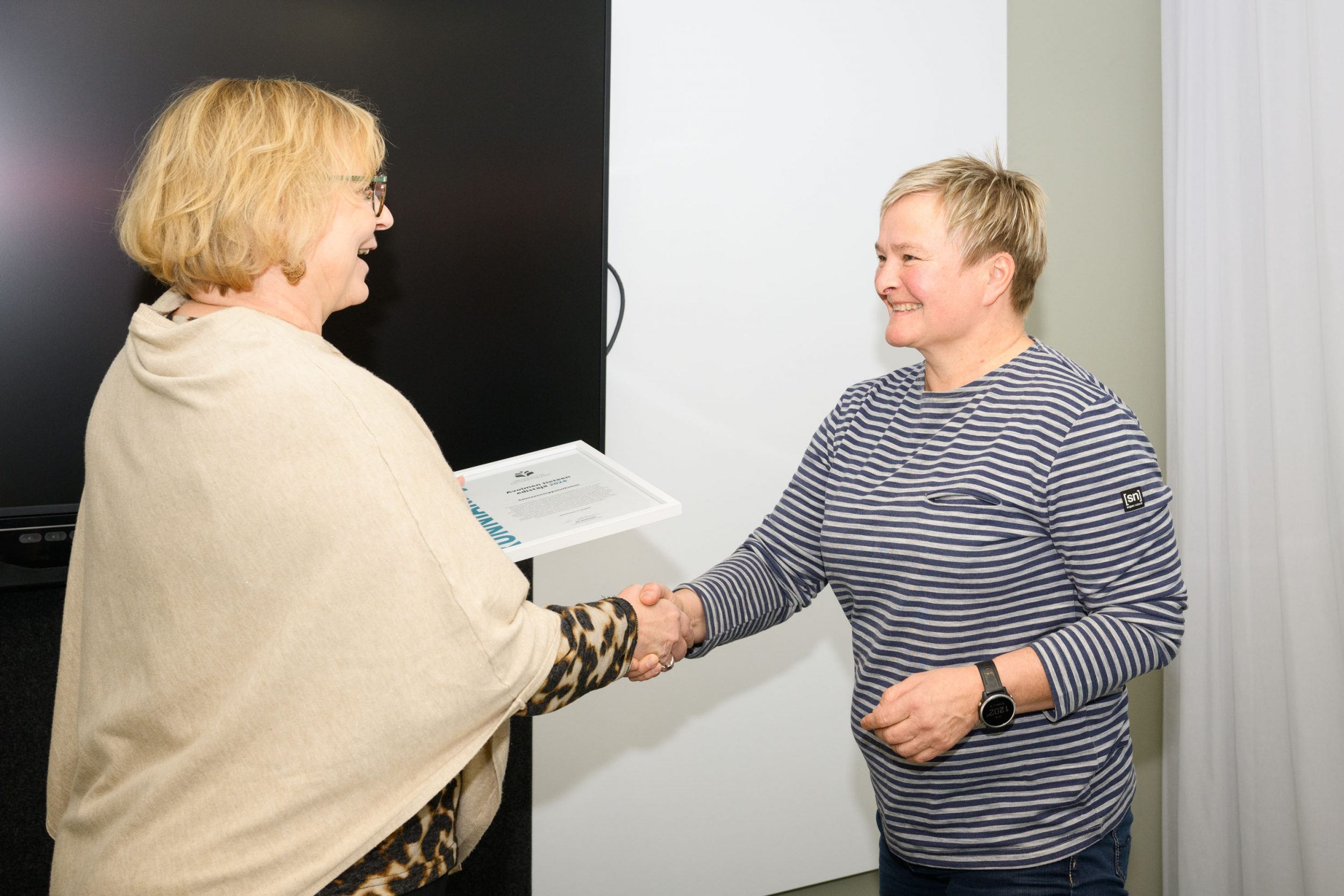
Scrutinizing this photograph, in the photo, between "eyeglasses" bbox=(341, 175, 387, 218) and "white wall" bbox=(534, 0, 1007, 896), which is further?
"white wall" bbox=(534, 0, 1007, 896)

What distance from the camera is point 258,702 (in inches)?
36.2

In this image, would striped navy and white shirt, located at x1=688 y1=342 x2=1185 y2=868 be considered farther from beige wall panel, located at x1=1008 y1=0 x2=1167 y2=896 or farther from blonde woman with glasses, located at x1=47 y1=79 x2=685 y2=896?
beige wall panel, located at x1=1008 y1=0 x2=1167 y2=896

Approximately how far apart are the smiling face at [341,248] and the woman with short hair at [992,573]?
647 millimetres

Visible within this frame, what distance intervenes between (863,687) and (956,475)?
36 cm

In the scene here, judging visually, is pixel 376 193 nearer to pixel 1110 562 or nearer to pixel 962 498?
pixel 962 498

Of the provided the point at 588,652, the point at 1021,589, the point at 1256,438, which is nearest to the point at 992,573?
the point at 1021,589

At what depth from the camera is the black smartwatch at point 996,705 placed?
1213 millimetres

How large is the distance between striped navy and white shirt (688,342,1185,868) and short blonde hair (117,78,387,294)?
86 centimetres

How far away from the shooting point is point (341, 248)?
1.15 meters

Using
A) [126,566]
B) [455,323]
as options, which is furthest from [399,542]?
[455,323]

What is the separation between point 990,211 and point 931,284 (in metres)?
0.15

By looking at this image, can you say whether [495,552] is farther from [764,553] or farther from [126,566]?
[764,553]

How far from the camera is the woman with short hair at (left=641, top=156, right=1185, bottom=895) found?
4.06ft

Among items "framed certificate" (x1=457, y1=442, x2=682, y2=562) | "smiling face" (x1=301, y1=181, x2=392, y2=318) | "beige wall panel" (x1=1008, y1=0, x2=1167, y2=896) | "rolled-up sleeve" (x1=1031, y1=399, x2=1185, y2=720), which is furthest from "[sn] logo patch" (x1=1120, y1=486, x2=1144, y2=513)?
"beige wall panel" (x1=1008, y1=0, x2=1167, y2=896)
